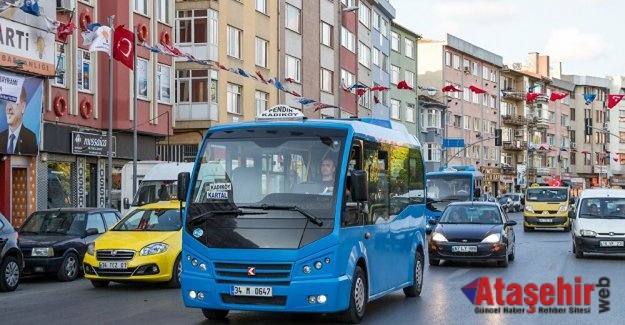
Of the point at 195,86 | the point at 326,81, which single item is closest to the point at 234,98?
the point at 195,86

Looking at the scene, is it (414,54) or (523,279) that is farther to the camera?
(414,54)

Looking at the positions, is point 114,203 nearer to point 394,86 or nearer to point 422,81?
point 394,86

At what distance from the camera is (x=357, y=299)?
37.0 ft

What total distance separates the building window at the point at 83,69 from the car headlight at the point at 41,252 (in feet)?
46.8

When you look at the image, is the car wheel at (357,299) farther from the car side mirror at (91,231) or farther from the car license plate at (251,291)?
Result: the car side mirror at (91,231)

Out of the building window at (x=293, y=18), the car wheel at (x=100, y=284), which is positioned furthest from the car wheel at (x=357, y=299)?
the building window at (x=293, y=18)

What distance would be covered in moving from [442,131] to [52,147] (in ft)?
183

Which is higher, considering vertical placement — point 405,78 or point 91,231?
point 405,78

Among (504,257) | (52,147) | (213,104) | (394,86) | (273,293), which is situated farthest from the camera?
(394,86)

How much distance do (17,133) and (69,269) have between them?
35.3ft

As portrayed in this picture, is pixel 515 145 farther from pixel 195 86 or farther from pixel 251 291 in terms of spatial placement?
pixel 251 291

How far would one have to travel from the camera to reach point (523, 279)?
686 inches

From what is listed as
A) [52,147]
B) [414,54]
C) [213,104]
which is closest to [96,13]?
[52,147]

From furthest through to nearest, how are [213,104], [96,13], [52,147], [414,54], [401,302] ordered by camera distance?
1. [414,54]
2. [213,104]
3. [96,13]
4. [52,147]
5. [401,302]
